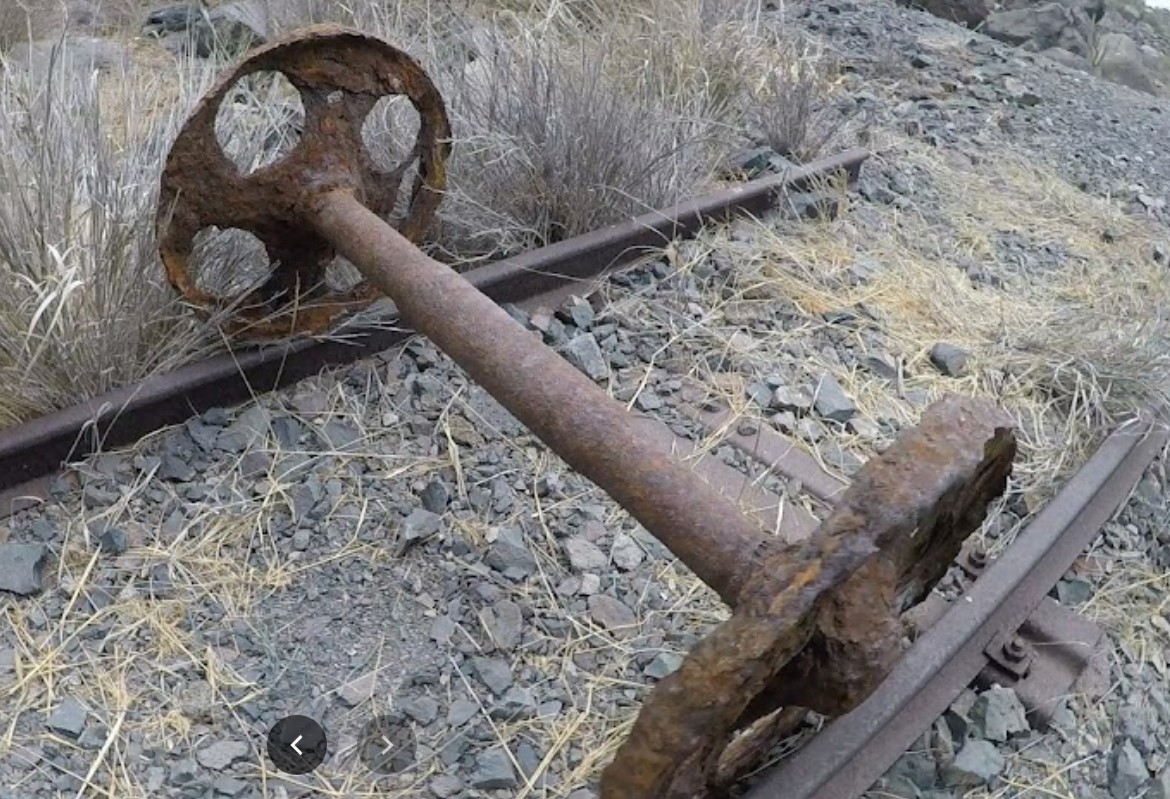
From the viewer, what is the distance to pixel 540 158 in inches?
157

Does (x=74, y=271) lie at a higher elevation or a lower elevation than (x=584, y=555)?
higher

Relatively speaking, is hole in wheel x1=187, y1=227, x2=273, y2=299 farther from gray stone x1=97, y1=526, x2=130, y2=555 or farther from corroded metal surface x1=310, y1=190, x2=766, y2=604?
gray stone x1=97, y1=526, x2=130, y2=555

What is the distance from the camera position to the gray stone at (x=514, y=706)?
2527 mm

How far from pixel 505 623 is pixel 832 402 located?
4.24 ft

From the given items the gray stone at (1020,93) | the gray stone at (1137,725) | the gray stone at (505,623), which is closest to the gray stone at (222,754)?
the gray stone at (505,623)

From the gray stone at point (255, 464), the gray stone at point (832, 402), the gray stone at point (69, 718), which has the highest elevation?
the gray stone at point (832, 402)

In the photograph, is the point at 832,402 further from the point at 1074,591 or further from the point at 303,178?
the point at 303,178

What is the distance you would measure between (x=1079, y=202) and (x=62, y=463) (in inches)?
165

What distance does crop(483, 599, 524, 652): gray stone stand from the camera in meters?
2.68

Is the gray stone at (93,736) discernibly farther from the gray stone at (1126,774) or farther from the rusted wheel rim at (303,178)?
the gray stone at (1126,774)

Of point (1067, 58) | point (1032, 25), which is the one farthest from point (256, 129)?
point (1032, 25)

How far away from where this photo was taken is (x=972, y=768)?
100.0 inches

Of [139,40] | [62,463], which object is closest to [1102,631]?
[62,463]

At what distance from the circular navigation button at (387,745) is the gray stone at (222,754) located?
0.79 feet
